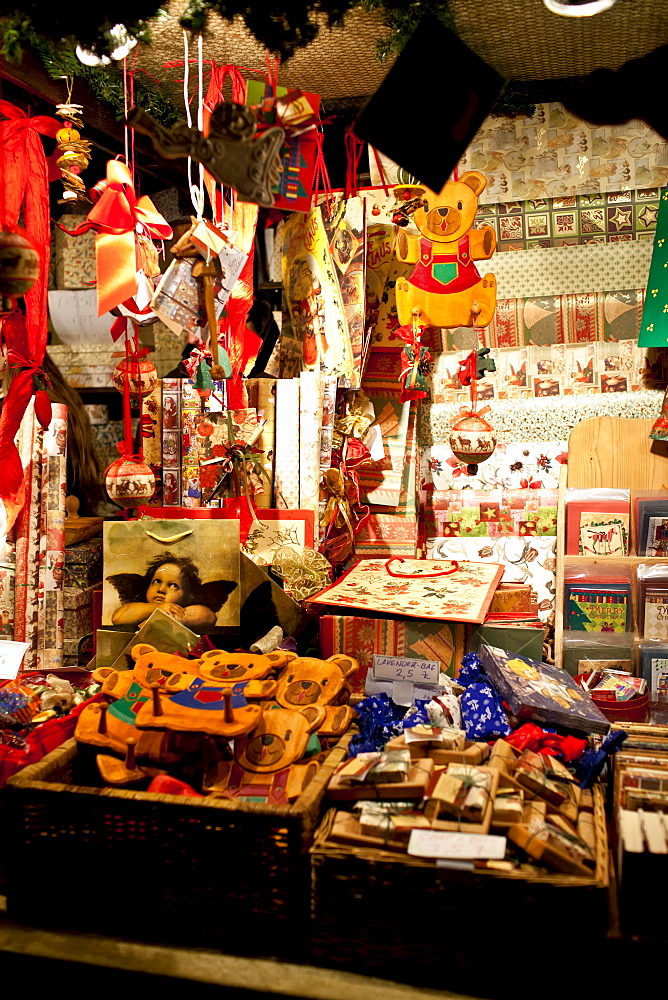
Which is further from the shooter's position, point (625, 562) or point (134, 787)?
point (625, 562)

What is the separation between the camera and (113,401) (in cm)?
395

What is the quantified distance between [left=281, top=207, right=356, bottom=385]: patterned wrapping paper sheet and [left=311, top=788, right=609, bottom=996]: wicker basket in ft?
6.25

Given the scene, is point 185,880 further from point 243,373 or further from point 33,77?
point 33,77

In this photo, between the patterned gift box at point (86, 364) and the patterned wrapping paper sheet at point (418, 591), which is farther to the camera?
the patterned gift box at point (86, 364)

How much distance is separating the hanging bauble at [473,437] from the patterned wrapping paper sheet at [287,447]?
0.58m

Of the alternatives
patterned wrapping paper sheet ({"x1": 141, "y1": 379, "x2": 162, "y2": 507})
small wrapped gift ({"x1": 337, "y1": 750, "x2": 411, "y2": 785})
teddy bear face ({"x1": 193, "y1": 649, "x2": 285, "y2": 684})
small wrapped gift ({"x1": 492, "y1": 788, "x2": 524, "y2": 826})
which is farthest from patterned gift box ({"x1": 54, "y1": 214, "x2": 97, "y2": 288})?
small wrapped gift ({"x1": 492, "y1": 788, "x2": 524, "y2": 826})

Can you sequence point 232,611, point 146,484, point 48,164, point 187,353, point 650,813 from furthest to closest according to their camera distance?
1. point 187,353
2. point 48,164
3. point 146,484
4. point 232,611
5. point 650,813

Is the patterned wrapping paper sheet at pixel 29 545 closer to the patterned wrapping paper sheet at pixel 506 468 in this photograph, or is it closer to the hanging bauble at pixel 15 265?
the hanging bauble at pixel 15 265

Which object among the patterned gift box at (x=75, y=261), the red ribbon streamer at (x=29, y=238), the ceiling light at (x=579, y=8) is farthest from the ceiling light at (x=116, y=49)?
the patterned gift box at (x=75, y=261)

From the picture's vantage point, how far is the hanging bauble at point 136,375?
9.94 feet

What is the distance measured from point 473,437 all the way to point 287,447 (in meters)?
0.67

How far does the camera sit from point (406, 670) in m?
2.10

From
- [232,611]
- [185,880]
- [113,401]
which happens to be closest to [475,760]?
[185,880]

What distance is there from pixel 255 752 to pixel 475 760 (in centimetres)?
48
